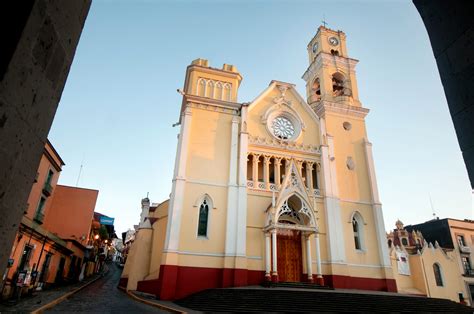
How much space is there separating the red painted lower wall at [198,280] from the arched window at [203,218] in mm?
2117

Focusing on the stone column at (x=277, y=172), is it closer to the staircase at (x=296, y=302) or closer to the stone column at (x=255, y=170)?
the stone column at (x=255, y=170)

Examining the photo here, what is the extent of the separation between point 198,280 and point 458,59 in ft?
56.2

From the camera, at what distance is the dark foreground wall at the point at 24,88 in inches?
62.9

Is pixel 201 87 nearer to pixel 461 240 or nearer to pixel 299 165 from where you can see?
pixel 299 165

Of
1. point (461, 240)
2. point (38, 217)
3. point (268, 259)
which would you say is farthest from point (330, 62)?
point (461, 240)

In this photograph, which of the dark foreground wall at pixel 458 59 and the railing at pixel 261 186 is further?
the railing at pixel 261 186

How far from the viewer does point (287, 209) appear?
63.7 ft

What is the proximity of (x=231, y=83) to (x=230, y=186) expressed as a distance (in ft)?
27.4

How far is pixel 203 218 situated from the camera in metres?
18.8

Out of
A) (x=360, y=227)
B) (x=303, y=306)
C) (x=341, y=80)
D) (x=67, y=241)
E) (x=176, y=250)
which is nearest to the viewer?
(x=303, y=306)

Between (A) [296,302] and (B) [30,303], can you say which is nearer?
(B) [30,303]

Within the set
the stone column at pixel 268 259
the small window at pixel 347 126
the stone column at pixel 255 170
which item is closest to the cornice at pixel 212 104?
the stone column at pixel 255 170

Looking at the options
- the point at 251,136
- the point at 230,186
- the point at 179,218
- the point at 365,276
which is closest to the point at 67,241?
the point at 179,218

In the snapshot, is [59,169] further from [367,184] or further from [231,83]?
[367,184]
